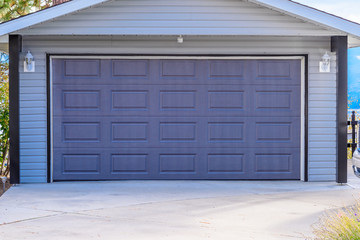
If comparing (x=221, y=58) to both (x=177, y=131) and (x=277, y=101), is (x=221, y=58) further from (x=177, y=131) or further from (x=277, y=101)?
(x=177, y=131)

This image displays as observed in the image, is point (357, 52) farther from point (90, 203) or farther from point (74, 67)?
point (90, 203)

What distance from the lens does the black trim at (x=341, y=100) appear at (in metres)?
9.75

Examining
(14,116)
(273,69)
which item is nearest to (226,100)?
(273,69)

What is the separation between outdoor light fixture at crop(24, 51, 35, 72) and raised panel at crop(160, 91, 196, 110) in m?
2.19

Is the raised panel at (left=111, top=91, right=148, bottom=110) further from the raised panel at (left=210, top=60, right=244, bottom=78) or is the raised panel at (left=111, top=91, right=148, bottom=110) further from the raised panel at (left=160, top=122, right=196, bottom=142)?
the raised panel at (left=210, top=60, right=244, bottom=78)

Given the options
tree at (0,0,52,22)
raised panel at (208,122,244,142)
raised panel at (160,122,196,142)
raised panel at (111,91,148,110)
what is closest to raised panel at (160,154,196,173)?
raised panel at (160,122,196,142)

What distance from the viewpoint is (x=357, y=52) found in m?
16.1

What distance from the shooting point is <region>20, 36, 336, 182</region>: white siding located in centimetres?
976

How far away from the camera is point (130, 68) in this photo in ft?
32.9

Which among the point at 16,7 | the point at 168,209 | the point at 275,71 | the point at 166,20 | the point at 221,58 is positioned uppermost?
the point at 16,7

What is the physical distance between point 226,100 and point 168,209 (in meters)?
3.25

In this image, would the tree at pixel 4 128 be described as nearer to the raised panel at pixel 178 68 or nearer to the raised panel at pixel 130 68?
the raised panel at pixel 130 68

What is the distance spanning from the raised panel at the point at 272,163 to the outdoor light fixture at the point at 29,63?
4.09 m

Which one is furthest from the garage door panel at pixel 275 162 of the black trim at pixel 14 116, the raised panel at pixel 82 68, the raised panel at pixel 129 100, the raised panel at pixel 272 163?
the black trim at pixel 14 116
